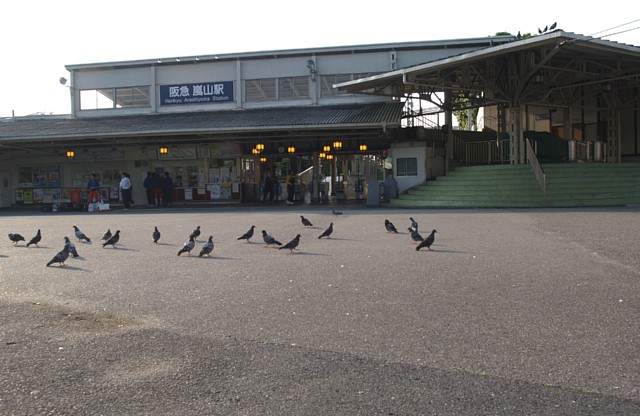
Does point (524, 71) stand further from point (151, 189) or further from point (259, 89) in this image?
point (151, 189)

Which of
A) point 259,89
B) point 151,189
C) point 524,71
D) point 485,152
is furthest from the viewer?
point 259,89

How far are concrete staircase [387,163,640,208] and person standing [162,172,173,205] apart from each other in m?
12.5

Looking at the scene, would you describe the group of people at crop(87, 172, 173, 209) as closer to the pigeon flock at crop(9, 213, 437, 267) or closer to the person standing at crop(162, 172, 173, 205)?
the person standing at crop(162, 172, 173, 205)

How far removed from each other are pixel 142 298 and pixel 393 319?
331 centimetres

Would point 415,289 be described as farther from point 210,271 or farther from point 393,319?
point 210,271

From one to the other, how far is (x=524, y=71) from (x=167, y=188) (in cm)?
1911

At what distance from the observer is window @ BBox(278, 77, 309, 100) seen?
1266 inches

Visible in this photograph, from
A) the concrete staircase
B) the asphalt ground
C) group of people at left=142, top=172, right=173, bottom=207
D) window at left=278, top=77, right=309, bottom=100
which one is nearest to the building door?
group of people at left=142, top=172, right=173, bottom=207

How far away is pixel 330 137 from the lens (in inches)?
1211

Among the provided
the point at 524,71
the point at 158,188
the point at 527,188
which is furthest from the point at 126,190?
the point at 524,71

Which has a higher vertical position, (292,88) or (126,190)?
(292,88)

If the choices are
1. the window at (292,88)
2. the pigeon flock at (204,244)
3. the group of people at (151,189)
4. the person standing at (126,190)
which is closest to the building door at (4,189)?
the group of people at (151,189)

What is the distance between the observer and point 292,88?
1275 inches

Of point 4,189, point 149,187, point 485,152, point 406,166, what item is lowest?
point 149,187
